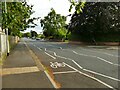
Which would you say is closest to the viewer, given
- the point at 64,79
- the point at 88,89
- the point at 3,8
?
the point at 88,89

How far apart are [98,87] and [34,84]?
228 cm

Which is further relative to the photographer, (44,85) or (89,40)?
(89,40)

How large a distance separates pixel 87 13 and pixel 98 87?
4126cm

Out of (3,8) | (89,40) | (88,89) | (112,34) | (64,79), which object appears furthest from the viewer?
(89,40)

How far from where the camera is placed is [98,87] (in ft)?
28.6

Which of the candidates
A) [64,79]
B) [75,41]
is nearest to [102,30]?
[75,41]

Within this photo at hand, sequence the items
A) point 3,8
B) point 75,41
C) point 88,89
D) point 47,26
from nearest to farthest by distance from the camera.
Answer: point 88,89, point 3,8, point 75,41, point 47,26

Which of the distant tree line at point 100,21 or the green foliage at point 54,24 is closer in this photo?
the distant tree line at point 100,21

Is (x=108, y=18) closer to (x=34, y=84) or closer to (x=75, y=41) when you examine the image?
(x=75, y=41)

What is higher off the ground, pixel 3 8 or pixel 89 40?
pixel 3 8

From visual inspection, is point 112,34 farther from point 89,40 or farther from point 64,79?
point 64,79

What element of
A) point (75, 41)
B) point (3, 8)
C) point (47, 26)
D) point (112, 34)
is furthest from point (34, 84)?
point (47, 26)

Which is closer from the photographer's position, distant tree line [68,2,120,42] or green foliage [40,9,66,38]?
distant tree line [68,2,120,42]

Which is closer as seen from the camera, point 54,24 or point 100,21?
point 100,21
